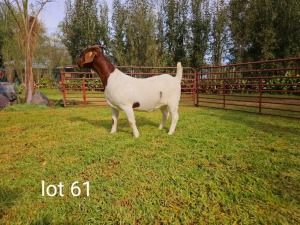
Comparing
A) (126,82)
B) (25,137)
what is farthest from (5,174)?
(126,82)

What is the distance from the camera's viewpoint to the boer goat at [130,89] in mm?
3855

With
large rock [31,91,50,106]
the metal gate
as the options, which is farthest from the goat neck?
large rock [31,91,50,106]

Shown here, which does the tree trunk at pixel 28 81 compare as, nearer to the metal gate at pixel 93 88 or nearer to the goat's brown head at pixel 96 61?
the metal gate at pixel 93 88

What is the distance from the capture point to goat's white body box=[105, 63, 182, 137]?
3846 mm

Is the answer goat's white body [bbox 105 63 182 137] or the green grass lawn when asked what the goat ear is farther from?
the green grass lawn

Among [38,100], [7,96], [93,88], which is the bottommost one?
[38,100]

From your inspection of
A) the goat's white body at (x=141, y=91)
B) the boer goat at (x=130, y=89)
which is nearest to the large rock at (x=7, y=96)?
the boer goat at (x=130, y=89)

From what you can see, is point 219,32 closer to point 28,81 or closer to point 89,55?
point 28,81

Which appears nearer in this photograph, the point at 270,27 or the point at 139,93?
the point at 139,93

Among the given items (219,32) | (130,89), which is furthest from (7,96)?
(219,32)

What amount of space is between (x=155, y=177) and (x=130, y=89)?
1.84m

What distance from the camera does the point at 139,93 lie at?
12.8ft

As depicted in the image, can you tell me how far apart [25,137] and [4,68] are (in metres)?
23.3

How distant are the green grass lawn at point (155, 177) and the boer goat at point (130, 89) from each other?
601 mm
